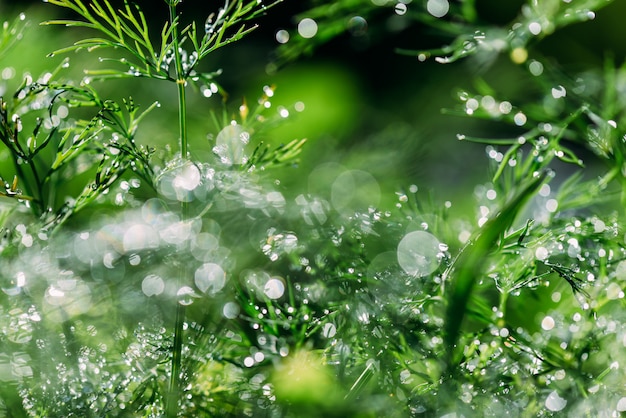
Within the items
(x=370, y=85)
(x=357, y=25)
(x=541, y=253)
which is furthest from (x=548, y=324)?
(x=370, y=85)

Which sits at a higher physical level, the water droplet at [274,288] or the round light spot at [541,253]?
the round light spot at [541,253]

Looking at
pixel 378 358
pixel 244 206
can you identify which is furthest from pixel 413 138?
pixel 378 358

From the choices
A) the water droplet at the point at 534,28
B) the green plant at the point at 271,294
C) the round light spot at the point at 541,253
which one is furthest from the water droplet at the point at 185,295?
the water droplet at the point at 534,28

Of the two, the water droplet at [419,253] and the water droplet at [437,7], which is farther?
the water droplet at [437,7]

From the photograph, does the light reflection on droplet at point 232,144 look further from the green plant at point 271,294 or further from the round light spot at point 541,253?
the round light spot at point 541,253

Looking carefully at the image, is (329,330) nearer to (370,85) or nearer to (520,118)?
(520,118)
